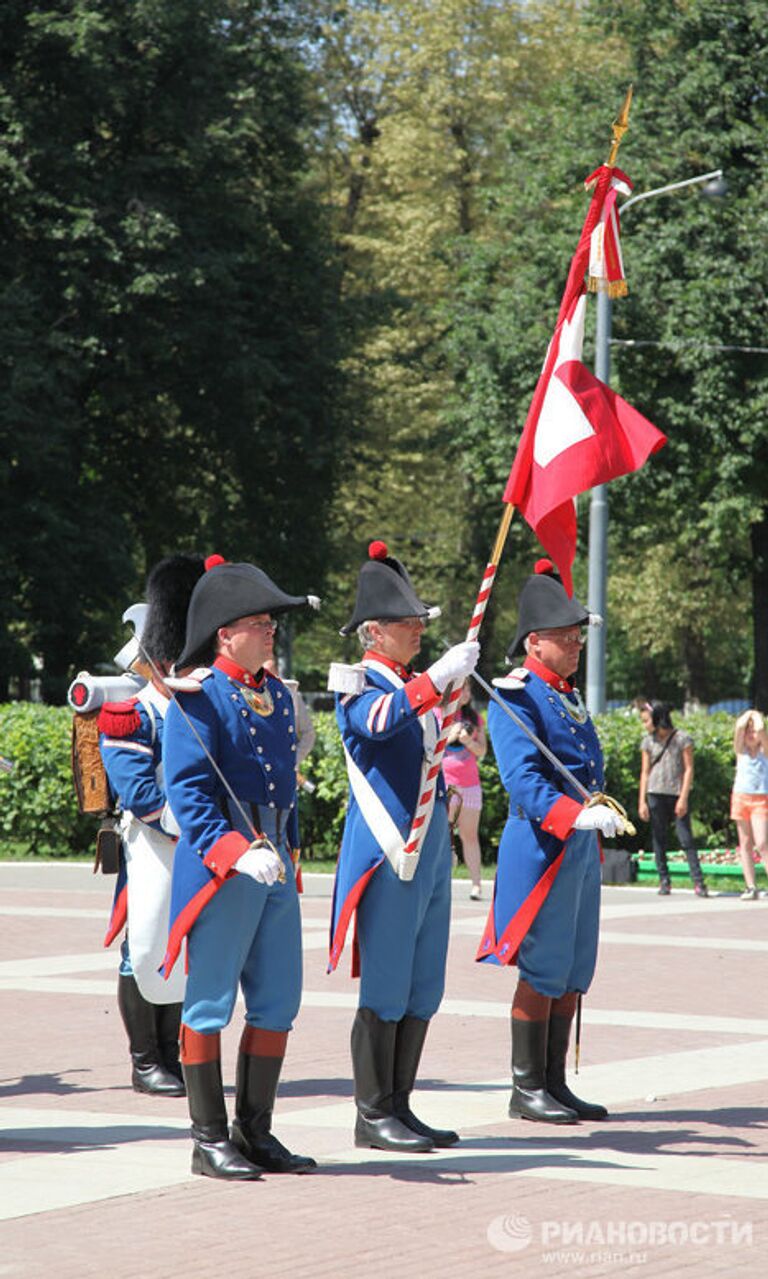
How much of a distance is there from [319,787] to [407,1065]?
1317 centimetres

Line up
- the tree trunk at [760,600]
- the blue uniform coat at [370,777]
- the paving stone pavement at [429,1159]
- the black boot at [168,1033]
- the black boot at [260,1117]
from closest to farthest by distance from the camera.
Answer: the paving stone pavement at [429,1159]
the black boot at [260,1117]
the blue uniform coat at [370,777]
the black boot at [168,1033]
the tree trunk at [760,600]

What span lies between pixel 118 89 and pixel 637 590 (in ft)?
57.2

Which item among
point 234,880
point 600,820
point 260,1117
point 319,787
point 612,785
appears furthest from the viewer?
point 612,785

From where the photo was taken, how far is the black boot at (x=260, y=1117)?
641 cm

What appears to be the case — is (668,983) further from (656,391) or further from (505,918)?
(656,391)

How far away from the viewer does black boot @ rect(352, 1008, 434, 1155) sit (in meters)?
6.84

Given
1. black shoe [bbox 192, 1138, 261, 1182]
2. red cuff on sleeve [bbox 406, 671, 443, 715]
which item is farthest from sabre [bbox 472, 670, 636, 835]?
black shoe [bbox 192, 1138, 261, 1182]

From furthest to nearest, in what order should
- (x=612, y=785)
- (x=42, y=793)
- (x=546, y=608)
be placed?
(x=42, y=793) < (x=612, y=785) < (x=546, y=608)

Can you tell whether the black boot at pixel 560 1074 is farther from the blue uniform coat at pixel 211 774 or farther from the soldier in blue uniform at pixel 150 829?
the blue uniform coat at pixel 211 774

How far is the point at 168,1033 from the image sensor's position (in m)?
8.22

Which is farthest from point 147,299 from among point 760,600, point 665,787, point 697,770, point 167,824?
point 167,824

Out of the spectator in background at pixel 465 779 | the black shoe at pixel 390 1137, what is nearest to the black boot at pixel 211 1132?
the black shoe at pixel 390 1137

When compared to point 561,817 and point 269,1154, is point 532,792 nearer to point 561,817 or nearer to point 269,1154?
point 561,817

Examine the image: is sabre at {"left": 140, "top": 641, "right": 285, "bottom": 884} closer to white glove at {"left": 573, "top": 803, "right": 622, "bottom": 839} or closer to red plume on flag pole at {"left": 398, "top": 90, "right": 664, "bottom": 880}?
white glove at {"left": 573, "top": 803, "right": 622, "bottom": 839}
